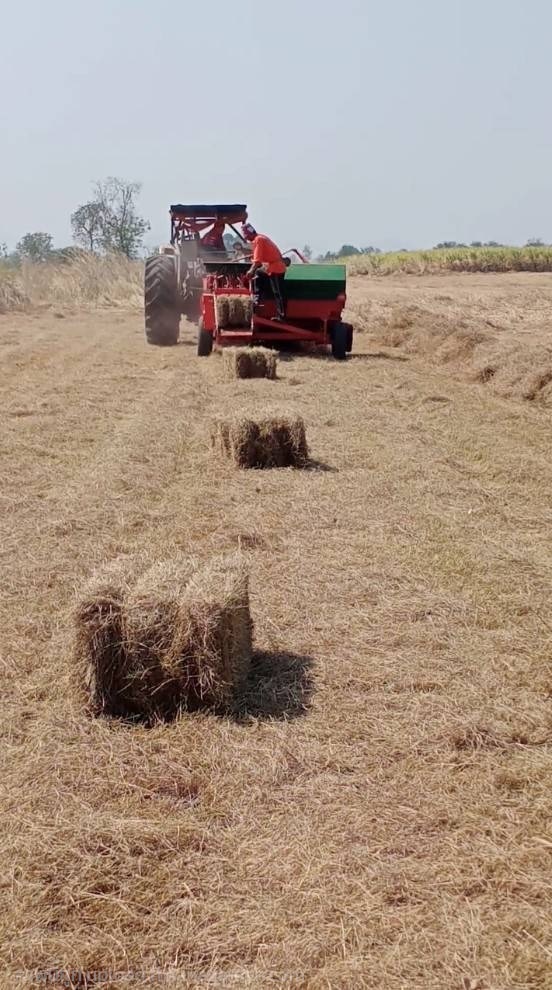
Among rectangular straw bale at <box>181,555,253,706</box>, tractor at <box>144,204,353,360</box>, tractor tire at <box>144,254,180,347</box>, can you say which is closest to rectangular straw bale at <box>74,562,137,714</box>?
rectangular straw bale at <box>181,555,253,706</box>

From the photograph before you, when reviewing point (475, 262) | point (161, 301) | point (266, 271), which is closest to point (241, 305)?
point (266, 271)

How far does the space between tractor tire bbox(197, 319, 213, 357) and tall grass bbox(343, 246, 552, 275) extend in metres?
25.7

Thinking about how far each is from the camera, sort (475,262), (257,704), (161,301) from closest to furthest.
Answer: (257,704) → (161,301) → (475,262)

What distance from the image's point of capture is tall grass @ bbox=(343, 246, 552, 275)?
3891 centimetres

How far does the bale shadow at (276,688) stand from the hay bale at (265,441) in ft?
11.3

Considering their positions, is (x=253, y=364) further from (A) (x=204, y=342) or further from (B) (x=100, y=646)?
(B) (x=100, y=646)

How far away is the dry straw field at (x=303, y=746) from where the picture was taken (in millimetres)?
2500

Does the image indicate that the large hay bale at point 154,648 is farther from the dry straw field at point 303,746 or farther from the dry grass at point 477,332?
the dry grass at point 477,332

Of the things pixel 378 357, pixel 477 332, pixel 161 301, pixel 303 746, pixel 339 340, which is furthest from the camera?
pixel 161 301

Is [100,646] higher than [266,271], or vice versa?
[266,271]

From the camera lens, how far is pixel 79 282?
96.5ft

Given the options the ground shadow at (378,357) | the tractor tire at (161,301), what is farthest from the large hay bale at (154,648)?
the tractor tire at (161,301)

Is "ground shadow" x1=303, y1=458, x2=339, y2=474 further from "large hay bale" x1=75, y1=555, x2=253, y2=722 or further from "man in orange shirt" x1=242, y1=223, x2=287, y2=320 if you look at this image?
"man in orange shirt" x1=242, y1=223, x2=287, y2=320

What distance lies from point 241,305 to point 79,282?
17.4m
